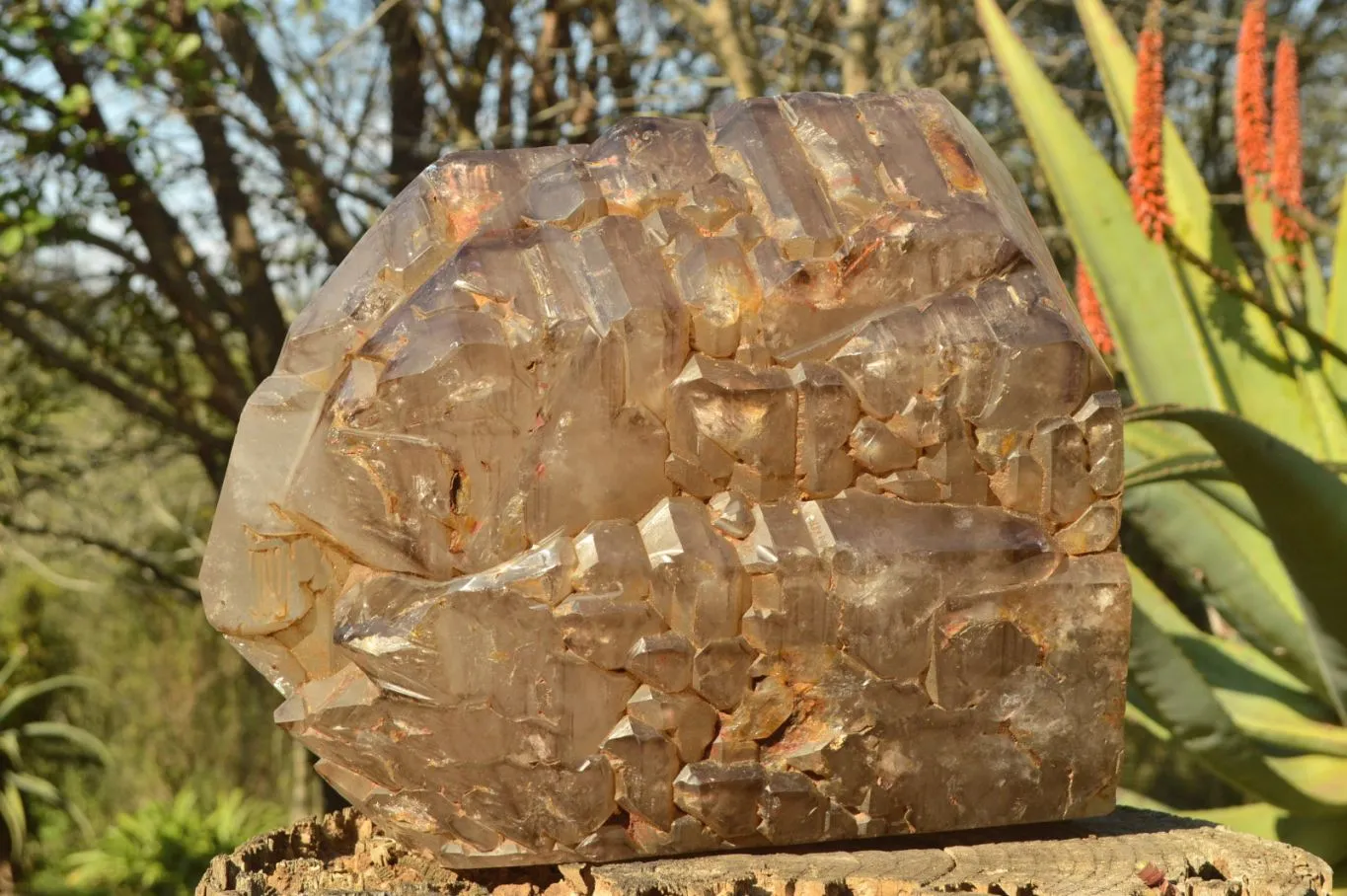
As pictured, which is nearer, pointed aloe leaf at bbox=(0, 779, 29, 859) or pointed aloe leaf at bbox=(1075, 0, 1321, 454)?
pointed aloe leaf at bbox=(1075, 0, 1321, 454)

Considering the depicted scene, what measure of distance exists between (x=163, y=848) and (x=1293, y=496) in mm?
4259

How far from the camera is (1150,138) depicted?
7.84 feet

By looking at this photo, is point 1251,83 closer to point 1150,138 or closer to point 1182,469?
point 1150,138

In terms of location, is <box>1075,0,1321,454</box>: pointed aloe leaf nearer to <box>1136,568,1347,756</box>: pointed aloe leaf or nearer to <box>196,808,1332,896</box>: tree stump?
<box>1136,568,1347,756</box>: pointed aloe leaf

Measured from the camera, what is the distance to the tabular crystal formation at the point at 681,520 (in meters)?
1.68

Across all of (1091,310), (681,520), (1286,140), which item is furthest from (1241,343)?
(681,520)

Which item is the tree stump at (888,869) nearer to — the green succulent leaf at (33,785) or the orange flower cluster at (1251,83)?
the orange flower cluster at (1251,83)

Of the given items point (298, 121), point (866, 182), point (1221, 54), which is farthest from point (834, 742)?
point (1221, 54)

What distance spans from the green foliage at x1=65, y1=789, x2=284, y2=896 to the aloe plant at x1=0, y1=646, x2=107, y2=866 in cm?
23

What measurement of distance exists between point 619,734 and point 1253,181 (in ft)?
6.06

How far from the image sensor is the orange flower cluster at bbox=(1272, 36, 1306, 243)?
2666 mm

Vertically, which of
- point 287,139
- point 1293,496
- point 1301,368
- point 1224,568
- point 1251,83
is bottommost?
point 1224,568

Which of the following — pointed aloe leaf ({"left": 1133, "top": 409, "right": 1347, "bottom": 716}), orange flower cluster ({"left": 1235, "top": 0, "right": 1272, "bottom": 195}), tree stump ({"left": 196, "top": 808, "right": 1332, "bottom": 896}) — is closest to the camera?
tree stump ({"left": 196, "top": 808, "right": 1332, "bottom": 896})

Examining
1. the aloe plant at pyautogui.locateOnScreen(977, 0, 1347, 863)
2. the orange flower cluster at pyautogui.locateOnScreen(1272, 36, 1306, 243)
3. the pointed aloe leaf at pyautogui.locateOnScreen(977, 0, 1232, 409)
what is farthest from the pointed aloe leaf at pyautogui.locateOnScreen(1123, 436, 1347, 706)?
the orange flower cluster at pyautogui.locateOnScreen(1272, 36, 1306, 243)
